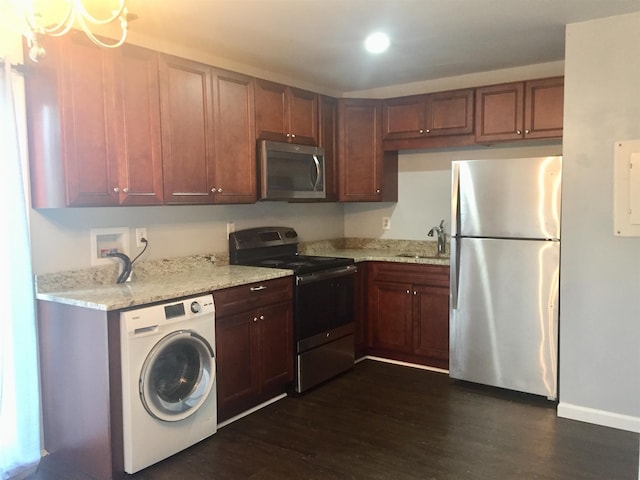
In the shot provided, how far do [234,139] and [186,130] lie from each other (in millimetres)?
403

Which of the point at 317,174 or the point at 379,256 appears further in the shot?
the point at 379,256

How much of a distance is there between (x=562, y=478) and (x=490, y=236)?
5.29 ft

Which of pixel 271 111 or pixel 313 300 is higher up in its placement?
pixel 271 111

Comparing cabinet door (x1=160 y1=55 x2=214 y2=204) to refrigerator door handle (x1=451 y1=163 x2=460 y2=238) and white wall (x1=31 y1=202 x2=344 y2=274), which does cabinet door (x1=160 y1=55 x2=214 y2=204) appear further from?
refrigerator door handle (x1=451 y1=163 x2=460 y2=238)

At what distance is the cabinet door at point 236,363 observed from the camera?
3137mm

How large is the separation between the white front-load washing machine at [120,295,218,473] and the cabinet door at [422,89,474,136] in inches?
94.7

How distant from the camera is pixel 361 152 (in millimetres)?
4645

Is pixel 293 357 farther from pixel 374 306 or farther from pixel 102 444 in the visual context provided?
pixel 102 444

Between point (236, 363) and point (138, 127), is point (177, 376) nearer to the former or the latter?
point (236, 363)

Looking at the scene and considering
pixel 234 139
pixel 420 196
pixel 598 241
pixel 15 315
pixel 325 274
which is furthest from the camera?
pixel 420 196

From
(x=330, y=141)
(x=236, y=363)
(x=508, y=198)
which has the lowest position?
(x=236, y=363)

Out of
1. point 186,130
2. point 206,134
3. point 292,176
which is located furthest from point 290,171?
point 186,130

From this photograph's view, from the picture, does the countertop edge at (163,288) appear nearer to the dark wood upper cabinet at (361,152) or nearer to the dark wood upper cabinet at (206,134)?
the dark wood upper cabinet at (206,134)

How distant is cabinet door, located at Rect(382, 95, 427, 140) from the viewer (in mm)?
4395
